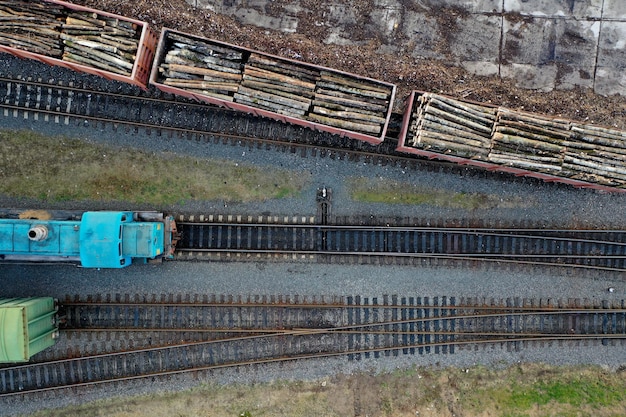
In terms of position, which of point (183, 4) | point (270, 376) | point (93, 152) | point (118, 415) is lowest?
point (118, 415)

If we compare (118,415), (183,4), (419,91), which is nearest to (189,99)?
(183,4)

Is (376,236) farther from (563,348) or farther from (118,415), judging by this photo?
(118,415)

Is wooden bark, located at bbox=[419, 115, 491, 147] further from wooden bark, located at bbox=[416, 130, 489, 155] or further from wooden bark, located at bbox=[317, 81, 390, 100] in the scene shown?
wooden bark, located at bbox=[317, 81, 390, 100]

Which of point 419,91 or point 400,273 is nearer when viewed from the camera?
point 419,91

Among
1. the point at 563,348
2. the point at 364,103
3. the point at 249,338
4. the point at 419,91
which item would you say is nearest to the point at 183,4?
the point at 364,103

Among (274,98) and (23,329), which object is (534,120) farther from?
(23,329)

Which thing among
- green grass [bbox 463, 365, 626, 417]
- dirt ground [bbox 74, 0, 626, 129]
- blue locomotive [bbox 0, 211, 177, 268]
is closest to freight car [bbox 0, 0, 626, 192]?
dirt ground [bbox 74, 0, 626, 129]

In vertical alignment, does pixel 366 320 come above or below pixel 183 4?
below
